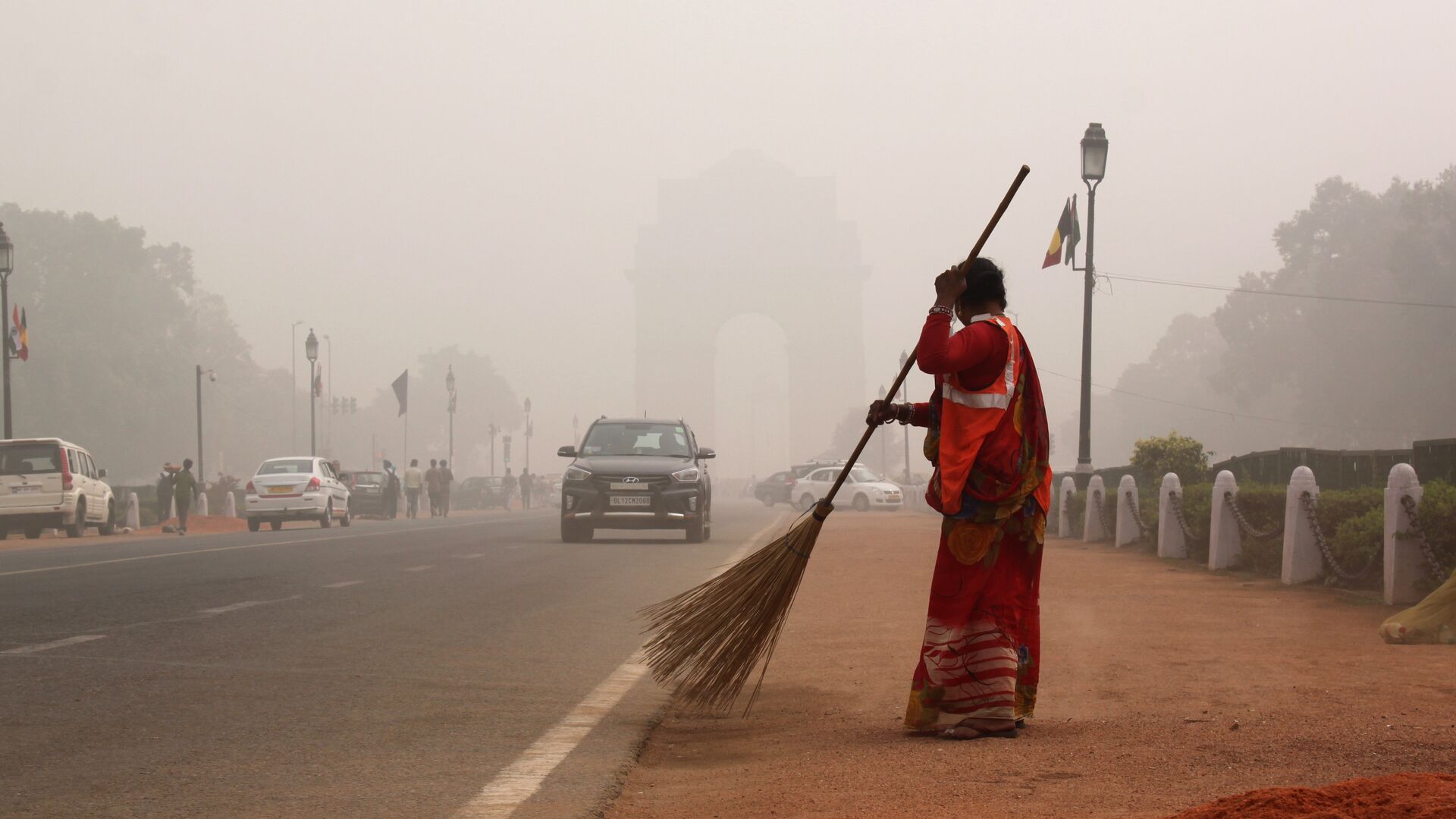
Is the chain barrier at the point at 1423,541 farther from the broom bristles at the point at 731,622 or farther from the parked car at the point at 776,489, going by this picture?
the parked car at the point at 776,489

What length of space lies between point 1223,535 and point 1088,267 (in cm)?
1107

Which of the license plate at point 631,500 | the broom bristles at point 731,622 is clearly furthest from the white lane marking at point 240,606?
the license plate at point 631,500

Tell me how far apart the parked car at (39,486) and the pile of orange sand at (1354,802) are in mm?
26286

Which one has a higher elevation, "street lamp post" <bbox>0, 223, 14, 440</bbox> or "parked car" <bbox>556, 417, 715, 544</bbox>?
"street lamp post" <bbox>0, 223, 14, 440</bbox>

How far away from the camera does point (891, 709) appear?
618 cm

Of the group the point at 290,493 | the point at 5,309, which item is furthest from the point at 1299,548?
the point at 5,309

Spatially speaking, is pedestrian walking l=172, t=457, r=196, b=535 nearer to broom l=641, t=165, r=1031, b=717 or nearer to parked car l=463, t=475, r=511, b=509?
broom l=641, t=165, r=1031, b=717

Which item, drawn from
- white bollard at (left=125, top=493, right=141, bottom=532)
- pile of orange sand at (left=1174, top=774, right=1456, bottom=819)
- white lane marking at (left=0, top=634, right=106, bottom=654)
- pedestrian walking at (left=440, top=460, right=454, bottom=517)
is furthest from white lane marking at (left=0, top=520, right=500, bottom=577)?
pedestrian walking at (left=440, top=460, right=454, bottom=517)

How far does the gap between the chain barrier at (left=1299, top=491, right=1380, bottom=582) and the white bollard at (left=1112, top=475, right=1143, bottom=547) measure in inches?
263

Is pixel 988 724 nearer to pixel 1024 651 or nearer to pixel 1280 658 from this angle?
pixel 1024 651

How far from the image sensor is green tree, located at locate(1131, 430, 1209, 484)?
70.1 ft

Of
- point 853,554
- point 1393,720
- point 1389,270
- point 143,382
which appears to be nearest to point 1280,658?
point 1393,720

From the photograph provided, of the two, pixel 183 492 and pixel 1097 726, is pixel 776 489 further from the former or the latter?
pixel 1097 726

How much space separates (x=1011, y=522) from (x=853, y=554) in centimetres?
1317
